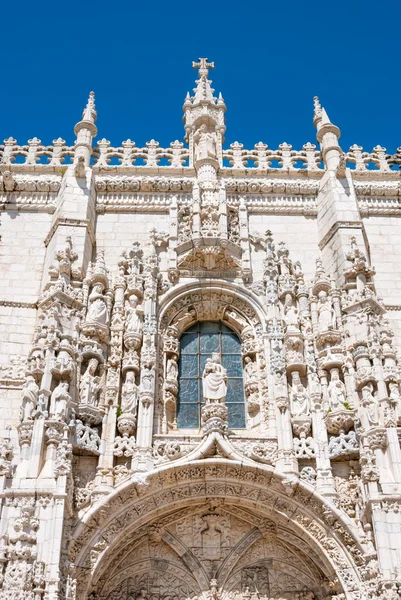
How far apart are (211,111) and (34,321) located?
21.3ft

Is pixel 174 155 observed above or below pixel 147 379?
above

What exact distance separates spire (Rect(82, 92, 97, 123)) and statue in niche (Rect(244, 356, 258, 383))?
21.2 ft

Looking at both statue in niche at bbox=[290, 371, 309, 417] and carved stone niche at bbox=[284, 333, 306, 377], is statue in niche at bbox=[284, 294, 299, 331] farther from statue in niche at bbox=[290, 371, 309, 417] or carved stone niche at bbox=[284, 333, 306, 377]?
statue in niche at bbox=[290, 371, 309, 417]

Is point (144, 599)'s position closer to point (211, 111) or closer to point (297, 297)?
point (297, 297)

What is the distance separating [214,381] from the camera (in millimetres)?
12664

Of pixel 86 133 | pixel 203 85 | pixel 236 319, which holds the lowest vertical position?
pixel 236 319

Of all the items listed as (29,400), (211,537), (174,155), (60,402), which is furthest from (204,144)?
(211,537)

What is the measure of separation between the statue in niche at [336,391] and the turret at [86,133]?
22.1 feet

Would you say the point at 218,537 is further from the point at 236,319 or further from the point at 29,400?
the point at 236,319

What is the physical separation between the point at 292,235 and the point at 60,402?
6094 millimetres

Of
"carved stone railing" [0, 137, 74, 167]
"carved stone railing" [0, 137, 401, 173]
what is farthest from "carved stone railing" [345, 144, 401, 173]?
"carved stone railing" [0, 137, 74, 167]

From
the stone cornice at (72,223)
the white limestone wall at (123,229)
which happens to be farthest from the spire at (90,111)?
the stone cornice at (72,223)

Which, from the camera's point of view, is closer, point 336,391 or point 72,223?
point 336,391

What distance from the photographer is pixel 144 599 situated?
1159 centimetres
